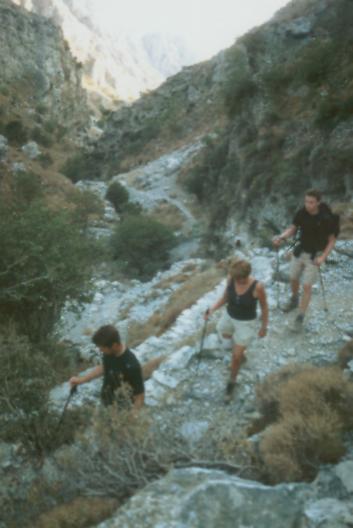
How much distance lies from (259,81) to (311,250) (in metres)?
19.3

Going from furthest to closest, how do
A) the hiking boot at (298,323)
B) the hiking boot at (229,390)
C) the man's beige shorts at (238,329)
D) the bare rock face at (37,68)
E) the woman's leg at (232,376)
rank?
1. the bare rock face at (37,68)
2. the hiking boot at (298,323)
3. the hiking boot at (229,390)
4. the woman's leg at (232,376)
5. the man's beige shorts at (238,329)

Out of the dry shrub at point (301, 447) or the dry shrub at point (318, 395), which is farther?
the dry shrub at point (318, 395)

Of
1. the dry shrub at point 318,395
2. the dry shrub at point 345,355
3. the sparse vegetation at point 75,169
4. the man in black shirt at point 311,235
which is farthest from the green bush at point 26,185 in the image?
the dry shrub at point 318,395

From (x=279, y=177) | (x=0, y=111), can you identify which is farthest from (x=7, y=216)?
(x=0, y=111)

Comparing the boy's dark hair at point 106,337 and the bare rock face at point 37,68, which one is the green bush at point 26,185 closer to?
Answer: the boy's dark hair at point 106,337

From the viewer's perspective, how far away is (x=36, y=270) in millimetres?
10914

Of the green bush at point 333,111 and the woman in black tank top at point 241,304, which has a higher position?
the green bush at point 333,111

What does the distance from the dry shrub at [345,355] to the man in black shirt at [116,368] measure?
251 cm

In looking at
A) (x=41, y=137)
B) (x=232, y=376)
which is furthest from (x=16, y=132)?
(x=232, y=376)

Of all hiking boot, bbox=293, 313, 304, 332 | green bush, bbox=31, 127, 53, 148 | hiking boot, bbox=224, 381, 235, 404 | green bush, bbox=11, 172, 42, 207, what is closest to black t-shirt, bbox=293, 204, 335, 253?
hiking boot, bbox=293, 313, 304, 332

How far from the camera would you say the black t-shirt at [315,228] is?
6.11 metres

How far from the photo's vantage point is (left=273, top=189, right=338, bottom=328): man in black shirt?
6.05m

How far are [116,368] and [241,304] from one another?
1.54 m

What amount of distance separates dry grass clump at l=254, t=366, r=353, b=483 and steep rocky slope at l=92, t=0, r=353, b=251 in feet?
39.0
